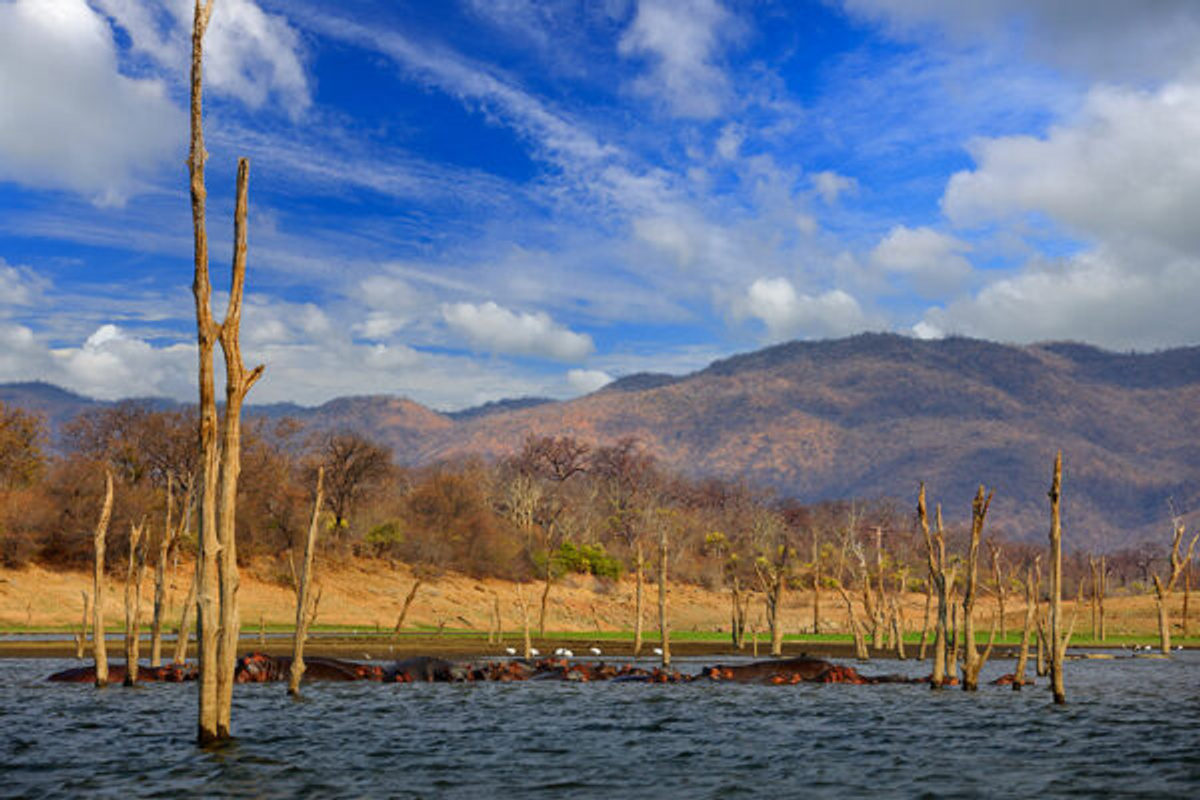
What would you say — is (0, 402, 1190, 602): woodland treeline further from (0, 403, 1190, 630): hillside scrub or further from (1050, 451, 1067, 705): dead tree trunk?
(1050, 451, 1067, 705): dead tree trunk

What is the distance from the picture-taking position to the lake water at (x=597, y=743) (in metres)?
17.3

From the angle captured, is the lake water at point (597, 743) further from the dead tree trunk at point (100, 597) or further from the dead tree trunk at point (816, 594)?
the dead tree trunk at point (816, 594)

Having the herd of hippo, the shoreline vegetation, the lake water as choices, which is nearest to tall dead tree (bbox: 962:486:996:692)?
the lake water

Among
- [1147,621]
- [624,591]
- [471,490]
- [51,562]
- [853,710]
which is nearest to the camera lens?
[853,710]

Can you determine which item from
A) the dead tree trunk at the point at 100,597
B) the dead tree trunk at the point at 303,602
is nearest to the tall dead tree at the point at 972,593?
the dead tree trunk at the point at 303,602

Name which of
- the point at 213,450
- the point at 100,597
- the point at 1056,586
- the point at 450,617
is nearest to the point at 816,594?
the point at 450,617

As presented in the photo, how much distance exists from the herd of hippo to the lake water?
1796 mm

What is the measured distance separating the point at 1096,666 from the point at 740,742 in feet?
113

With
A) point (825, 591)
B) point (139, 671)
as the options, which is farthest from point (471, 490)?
point (139, 671)

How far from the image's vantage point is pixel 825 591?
105 m

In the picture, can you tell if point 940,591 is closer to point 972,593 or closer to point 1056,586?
point 972,593

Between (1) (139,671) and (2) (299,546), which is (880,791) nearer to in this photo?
(1) (139,671)

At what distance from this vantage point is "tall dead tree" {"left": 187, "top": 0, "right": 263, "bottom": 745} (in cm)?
1780

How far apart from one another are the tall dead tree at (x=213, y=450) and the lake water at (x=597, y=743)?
4.41ft
